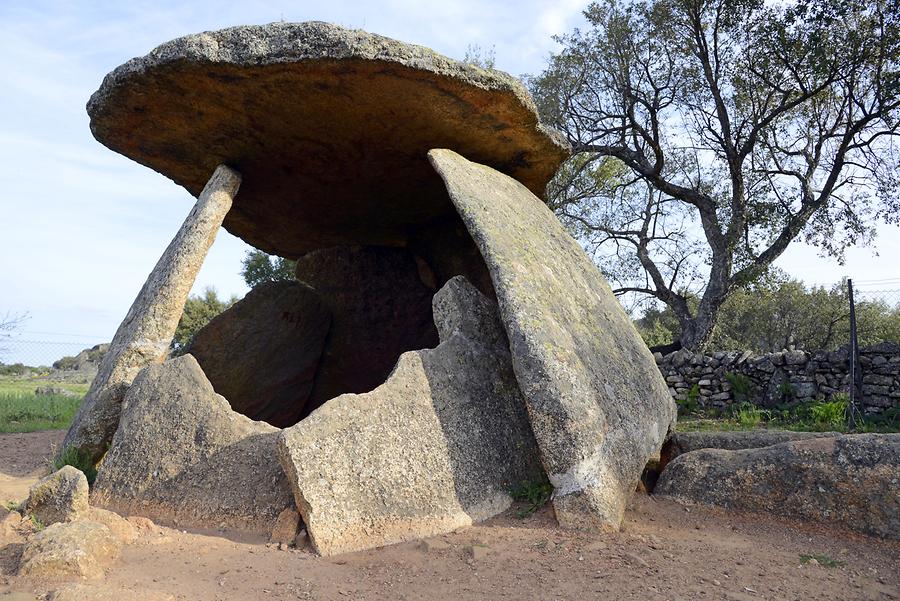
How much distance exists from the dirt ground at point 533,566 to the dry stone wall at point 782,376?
744cm

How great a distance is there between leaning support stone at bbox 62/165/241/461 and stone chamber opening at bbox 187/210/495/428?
223cm

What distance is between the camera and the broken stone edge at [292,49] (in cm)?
506

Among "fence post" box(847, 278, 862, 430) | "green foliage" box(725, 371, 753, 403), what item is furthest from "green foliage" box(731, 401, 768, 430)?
"fence post" box(847, 278, 862, 430)

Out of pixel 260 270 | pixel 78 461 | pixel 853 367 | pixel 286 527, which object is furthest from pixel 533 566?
pixel 260 270

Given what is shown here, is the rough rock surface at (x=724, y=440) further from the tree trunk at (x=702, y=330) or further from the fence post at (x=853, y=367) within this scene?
the tree trunk at (x=702, y=330)

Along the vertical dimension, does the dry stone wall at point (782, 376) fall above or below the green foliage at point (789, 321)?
below

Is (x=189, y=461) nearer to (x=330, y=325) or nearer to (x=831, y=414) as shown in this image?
(x=330, y=325)

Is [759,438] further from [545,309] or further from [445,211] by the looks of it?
[445,211]

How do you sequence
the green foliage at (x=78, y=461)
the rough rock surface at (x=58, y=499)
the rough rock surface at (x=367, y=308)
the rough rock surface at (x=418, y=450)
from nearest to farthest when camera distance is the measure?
the rough rock surface at (x=418, y=450) < the rough rock surface at (x=58, y=499) < the green foliage at (x=78, y=461) < the rough rock surface at (x=367, y=308)

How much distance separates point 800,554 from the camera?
3.90 metres

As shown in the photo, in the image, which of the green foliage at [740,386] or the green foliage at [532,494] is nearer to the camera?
the green foliage at [532,494]

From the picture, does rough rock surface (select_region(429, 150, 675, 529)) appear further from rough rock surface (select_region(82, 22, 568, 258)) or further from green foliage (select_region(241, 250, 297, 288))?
green foliage (select_region(241, 250, 297, 288))

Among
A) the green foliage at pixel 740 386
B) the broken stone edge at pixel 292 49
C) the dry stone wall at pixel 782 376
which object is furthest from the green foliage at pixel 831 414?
the broken stone edge at pixel 292 49

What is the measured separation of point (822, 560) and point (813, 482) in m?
0.66
